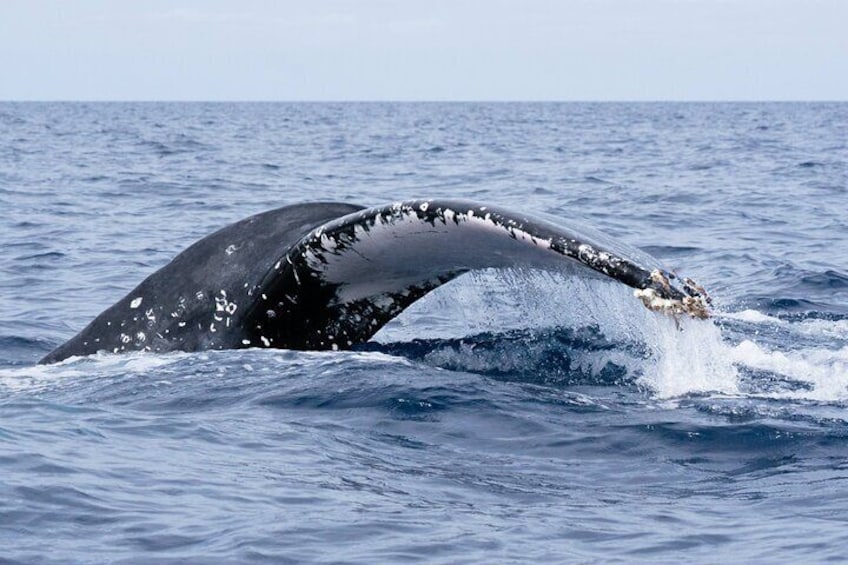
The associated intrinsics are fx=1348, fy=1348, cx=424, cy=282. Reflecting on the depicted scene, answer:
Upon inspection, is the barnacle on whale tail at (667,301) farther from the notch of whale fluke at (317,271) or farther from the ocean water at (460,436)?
the notch of whale fluke at (317,271)

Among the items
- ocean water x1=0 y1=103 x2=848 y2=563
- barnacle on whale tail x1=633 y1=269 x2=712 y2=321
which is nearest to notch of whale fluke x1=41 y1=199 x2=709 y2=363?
ocean water x1=0 y1=103 x2=848 y2=563

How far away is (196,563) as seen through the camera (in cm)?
475

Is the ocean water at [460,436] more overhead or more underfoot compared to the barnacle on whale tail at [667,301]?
more underfoot

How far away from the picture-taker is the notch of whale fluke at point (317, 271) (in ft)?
20.6

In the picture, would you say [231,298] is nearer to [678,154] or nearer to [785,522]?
[785,522]

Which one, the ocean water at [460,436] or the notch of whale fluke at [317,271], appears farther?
the notch of whale fluke at [317,271]

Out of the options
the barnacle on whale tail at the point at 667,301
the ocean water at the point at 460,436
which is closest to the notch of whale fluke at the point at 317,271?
the ocean water at the point at 460,436

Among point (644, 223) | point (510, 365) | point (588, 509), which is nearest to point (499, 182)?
point (644, 223)

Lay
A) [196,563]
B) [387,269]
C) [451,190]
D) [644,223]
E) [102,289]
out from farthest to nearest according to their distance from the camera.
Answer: [451,190]
[644,223]
[102,289]
[387,269]
[196,563]

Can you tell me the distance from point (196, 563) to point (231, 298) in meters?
2.64

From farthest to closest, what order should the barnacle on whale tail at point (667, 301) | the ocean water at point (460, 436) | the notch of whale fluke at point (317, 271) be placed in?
the notch of whale fluke at point (317, 271)
the barnacle on whale tail at point (667, 301)
the ocean water at point (460, 436)

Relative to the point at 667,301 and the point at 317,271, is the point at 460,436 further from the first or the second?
the point at 667,301

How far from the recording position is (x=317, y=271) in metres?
6.95

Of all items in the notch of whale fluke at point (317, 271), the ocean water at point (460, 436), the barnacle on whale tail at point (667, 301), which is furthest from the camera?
the notch of whale fluke at point (317, 271)
